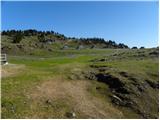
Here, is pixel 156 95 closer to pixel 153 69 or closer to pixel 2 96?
pixel 153 69

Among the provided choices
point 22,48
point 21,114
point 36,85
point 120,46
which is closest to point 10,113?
point 21,114

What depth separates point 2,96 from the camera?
658 inches

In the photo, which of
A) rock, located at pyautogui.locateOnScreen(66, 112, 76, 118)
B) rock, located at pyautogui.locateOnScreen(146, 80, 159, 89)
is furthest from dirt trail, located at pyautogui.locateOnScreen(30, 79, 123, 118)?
rock, located at pyautogui.locateOnScreen(146, 80, 159, 89)

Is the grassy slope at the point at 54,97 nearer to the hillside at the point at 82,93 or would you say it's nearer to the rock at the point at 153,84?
the hillside at the point at 82,93

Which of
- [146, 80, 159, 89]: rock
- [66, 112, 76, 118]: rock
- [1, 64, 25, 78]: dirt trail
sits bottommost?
[66, 112, 76, 118]: rock

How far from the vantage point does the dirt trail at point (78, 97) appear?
17273 millimetres

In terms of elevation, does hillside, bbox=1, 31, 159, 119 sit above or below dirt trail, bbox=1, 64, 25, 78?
below

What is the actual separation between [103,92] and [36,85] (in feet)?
13.9

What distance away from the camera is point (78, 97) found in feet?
62.0

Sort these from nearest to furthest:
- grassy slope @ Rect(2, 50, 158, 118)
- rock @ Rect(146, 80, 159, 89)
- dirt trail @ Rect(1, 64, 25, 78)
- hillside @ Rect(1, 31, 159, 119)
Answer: grassy slope @ Rect(2, 50, 158, 118), hillside @ Rect(1, 31, 159, 119), dirt trail @ Rect(1, 64, 25, 78), rock @ Rect(146, 80, 159, 89)

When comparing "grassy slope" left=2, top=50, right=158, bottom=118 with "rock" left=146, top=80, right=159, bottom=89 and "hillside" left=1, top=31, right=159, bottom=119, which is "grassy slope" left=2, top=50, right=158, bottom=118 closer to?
"hillside" left=1, top=31, right=159, bottom=119

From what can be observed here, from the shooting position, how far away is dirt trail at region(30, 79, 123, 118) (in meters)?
17.3

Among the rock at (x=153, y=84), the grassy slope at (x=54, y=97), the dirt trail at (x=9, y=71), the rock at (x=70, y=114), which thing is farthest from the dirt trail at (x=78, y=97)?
the rock at (x=153, y=84)

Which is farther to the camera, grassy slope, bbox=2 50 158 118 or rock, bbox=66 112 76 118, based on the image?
rock, bbox=66 112 76 118
